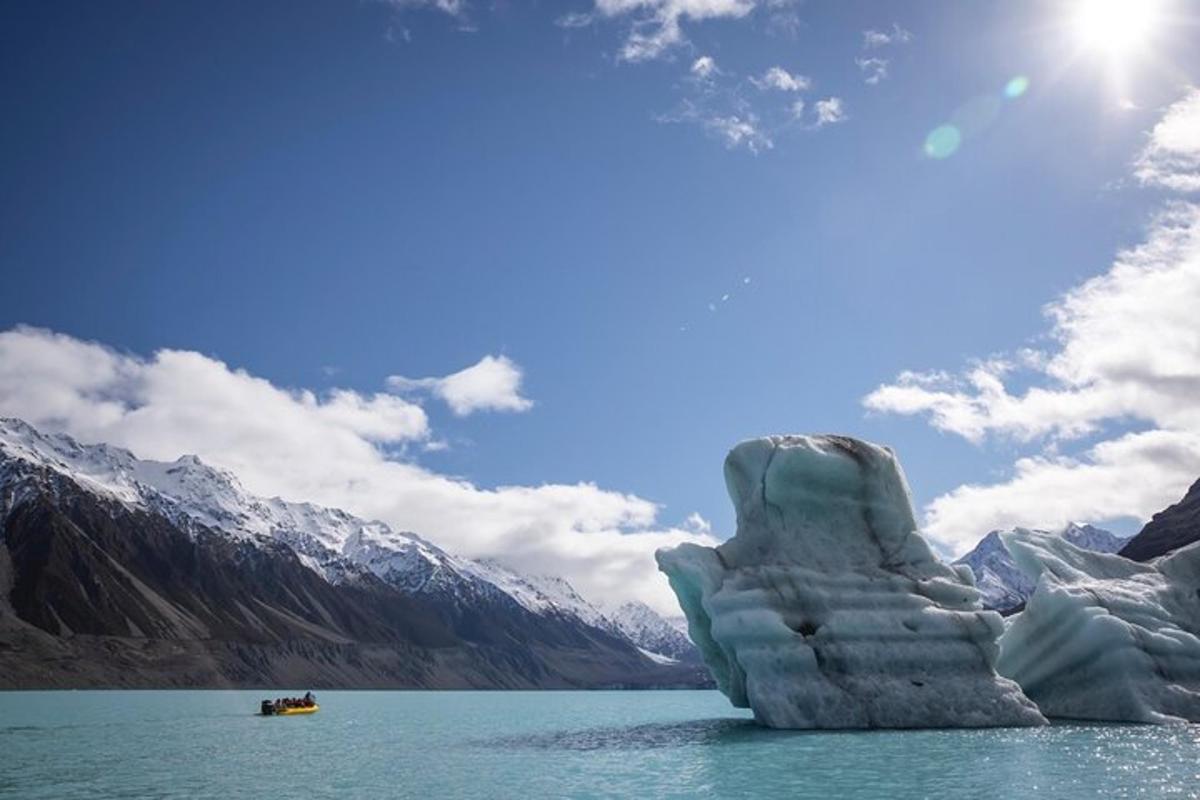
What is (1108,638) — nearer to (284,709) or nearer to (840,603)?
(840,603)

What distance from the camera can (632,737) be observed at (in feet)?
139

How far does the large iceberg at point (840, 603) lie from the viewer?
118 ft

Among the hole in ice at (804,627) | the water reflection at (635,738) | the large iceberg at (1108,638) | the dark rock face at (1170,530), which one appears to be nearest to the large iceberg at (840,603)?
the hole in ice at (804,627)

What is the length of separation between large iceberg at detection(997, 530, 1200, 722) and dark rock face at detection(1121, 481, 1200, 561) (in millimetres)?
77887

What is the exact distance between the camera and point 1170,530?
396ft

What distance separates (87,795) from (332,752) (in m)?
15.0

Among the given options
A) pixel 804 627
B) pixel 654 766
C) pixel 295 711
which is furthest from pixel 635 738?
pixel 295 711

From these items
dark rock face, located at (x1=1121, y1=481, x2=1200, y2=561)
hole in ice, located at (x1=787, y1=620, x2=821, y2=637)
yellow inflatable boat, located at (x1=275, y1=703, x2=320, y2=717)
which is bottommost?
yellow inflatable boat, located at (x1=275, y1=703, x2=320, y2=717)

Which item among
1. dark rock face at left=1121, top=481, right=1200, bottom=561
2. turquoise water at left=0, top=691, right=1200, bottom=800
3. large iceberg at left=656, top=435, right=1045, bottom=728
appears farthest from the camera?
dark rock face at left=1121, top=481, right=1200, bottom=561

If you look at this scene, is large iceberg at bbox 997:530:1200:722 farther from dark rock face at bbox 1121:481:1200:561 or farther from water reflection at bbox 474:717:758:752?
dark rock face at bbox 1121:481:1200:561

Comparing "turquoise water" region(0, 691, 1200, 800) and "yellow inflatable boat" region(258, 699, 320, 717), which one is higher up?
"yellow inflatable boat" region(258, 699, 320, 717)

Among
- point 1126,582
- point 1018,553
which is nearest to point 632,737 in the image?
point 1018,553

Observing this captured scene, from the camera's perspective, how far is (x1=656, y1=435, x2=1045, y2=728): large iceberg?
3588 cm

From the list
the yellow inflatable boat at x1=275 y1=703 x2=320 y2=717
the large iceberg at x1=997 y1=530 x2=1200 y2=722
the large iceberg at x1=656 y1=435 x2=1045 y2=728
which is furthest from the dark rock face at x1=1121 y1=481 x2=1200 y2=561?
the yellow inflatable boat at x1=275 y1=703 x2=320 y2=717
